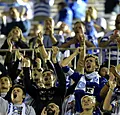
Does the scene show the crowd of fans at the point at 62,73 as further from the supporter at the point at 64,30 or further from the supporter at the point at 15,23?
the supporter at the point at 15,23

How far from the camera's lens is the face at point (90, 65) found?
16.4 meters

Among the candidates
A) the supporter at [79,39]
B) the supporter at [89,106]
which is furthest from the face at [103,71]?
the supporter at [89,106]

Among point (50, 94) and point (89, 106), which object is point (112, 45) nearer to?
point (50, 94)

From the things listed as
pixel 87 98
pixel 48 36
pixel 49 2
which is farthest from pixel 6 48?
pixel 49 2

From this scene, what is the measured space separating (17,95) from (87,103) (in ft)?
4.13

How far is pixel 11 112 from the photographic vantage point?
16.2 metres

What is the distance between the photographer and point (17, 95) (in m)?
16.3

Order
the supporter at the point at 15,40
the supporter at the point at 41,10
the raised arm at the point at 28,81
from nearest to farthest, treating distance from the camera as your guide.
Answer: the raised arm at the point at 28,81 < the supporter at the point at 15,40 < the supporter at the point at 41,10

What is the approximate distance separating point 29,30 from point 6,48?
285 cm

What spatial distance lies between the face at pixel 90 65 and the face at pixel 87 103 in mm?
761

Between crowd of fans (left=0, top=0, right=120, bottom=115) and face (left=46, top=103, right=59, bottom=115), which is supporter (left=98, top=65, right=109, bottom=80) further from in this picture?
face (left=46, top=103, right=59, bottom=115)

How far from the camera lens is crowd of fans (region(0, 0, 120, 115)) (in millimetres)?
15891

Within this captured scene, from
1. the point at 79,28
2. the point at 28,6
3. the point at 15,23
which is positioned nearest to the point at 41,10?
the point at 28,6

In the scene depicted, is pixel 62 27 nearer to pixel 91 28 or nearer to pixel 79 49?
pixel 91 28
